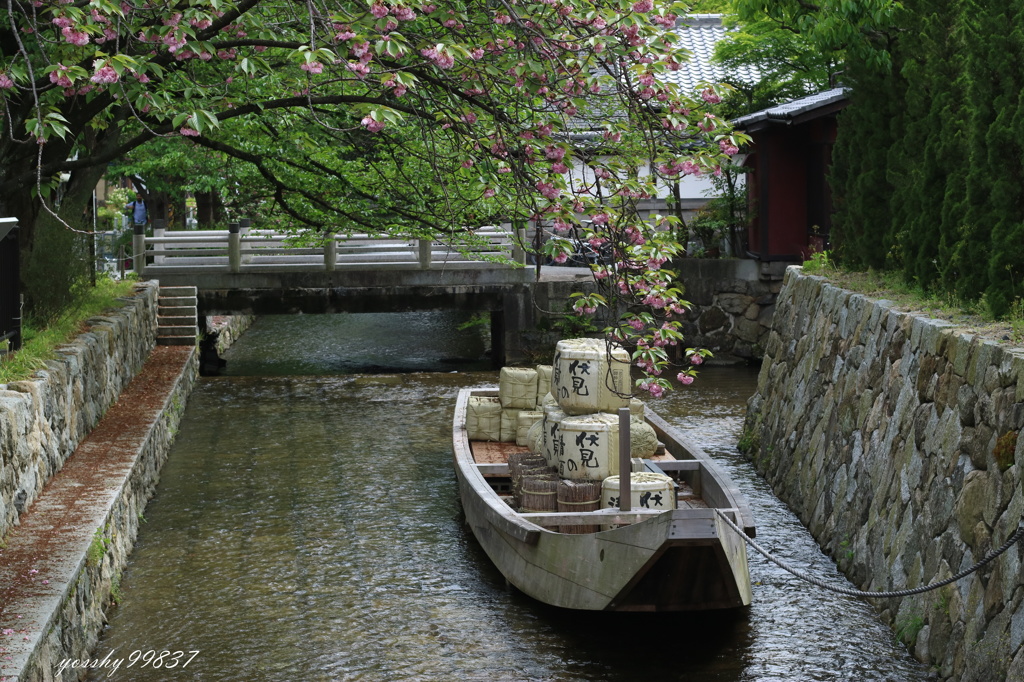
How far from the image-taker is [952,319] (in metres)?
8.74

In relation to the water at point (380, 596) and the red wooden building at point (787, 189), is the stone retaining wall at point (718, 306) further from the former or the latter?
the water at point (380, 596)

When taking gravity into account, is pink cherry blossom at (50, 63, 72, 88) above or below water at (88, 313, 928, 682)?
above

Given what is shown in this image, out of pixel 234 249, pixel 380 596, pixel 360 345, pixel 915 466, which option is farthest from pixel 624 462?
pixel 360 345

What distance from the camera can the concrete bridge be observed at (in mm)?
23109

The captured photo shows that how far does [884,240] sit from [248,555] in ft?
23.7

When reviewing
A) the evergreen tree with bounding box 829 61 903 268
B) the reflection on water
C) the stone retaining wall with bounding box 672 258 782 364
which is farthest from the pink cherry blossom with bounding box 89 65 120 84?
the stone retaining wall with bounding box 672 258 782 364

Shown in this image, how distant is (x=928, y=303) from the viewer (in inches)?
384

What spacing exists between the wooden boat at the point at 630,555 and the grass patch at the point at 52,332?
4.08 m

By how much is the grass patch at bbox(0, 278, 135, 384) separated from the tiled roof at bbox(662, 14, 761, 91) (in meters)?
19.3

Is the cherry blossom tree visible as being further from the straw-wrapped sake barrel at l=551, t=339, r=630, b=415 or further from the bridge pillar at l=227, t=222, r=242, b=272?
the bridge pillar at l=227, t=222, r=242, b=272

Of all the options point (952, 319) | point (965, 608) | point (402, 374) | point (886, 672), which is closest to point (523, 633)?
point (886, 672)

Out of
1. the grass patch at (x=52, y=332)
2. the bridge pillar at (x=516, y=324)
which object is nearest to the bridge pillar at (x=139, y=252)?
the grass patch at (x=52, y=332)

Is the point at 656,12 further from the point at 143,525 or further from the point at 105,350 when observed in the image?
the point at 105,350

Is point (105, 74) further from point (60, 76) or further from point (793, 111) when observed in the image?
point (793, 111)
